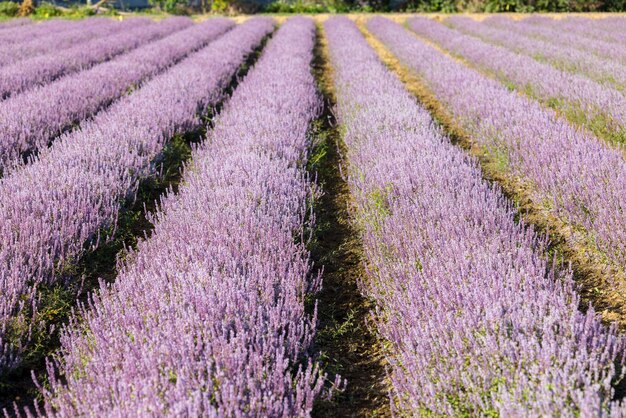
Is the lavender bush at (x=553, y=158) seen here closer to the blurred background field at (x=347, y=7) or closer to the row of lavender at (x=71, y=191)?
the row of lavender at (x=71, y=191)

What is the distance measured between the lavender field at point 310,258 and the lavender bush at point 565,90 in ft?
0.15

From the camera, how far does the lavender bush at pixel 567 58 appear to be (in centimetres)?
771

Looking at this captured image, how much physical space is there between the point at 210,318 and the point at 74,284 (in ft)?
4.06

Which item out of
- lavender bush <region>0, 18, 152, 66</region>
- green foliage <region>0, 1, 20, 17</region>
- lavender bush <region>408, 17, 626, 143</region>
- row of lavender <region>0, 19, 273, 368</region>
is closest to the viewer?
row of lavender <region>0, 19, 273, 368</region>

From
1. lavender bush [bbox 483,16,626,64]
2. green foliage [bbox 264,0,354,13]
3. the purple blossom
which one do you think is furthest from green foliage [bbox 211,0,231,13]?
the purple blossom

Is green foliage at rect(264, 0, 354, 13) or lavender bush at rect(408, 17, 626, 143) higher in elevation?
green foliage at rect(264, 0, 354, 13)

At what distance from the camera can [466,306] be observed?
85.0 inches

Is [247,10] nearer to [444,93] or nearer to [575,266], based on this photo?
[444,93]

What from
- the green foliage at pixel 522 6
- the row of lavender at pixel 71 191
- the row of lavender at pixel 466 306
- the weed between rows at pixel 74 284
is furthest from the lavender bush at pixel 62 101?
the green foliage at pixel 522 6

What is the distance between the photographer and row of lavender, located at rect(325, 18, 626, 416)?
1709 millimetres

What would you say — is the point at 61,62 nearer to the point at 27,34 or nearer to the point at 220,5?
the point at 27,34

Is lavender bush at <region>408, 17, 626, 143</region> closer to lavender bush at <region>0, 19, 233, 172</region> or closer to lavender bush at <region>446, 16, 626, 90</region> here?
lavender bush at <region>446, 16, 626, 90</region>

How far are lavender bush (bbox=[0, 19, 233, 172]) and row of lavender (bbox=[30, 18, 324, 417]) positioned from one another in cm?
208

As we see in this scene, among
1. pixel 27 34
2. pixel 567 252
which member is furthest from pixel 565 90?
pixel 27 34
